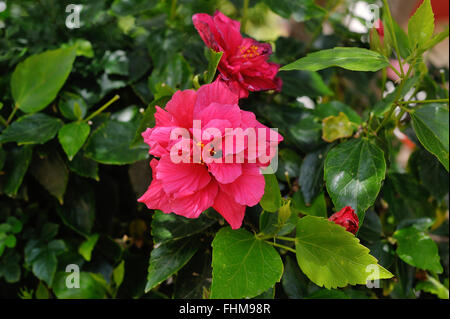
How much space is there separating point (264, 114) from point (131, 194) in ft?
1.16

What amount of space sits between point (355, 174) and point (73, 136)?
0.48 meters

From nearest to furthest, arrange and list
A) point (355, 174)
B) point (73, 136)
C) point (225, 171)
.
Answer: point (225, 171) → point (355, 174) → point (73, 136)

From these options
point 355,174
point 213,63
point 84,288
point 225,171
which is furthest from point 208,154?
point 84,288

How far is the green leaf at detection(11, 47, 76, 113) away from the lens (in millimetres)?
746

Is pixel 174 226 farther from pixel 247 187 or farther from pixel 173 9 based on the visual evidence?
pixel 173 9

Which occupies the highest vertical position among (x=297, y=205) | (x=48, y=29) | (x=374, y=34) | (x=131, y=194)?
(x=374, y=34)

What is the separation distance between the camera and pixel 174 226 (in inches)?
25.5

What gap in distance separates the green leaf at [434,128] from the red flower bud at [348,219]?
0.16 metres

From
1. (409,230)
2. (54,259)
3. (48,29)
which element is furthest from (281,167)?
(48,29)

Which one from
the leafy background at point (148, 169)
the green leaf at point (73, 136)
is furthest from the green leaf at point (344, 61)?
the green leaf at point (73, 136)

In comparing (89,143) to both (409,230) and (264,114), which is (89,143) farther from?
(409,230)

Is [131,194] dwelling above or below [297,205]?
below

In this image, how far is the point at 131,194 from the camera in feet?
2.95

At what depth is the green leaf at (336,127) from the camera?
70 cm
